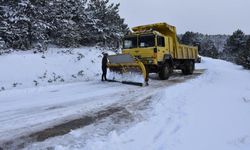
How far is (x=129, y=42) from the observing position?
17.9 m

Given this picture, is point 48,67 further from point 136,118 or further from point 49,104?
point 136,118

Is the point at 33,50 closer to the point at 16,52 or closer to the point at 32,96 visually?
the point at 16,52

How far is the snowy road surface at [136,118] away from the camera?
599 cm

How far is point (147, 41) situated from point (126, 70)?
83.9 inches

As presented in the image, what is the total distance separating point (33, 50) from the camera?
21.5m

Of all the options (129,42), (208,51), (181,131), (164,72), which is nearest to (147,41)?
(129,42)

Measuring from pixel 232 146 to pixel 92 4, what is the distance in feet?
81.1

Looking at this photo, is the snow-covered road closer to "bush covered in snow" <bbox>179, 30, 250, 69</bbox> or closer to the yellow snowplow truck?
the yellow snowplow truck

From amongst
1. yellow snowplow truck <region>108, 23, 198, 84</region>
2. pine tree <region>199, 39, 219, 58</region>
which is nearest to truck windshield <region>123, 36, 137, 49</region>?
yellow snowplow truck <region>108, 23, 198, 84</region>

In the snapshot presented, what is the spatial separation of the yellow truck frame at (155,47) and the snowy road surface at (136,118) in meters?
4.62

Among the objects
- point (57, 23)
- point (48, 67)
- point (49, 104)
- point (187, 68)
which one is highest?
point (57, 23)

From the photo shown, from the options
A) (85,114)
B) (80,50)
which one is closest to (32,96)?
(85,114)

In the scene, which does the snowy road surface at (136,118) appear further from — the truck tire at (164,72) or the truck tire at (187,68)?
the truck tire at (187,68)

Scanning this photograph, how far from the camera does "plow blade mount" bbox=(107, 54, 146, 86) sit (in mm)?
15406
